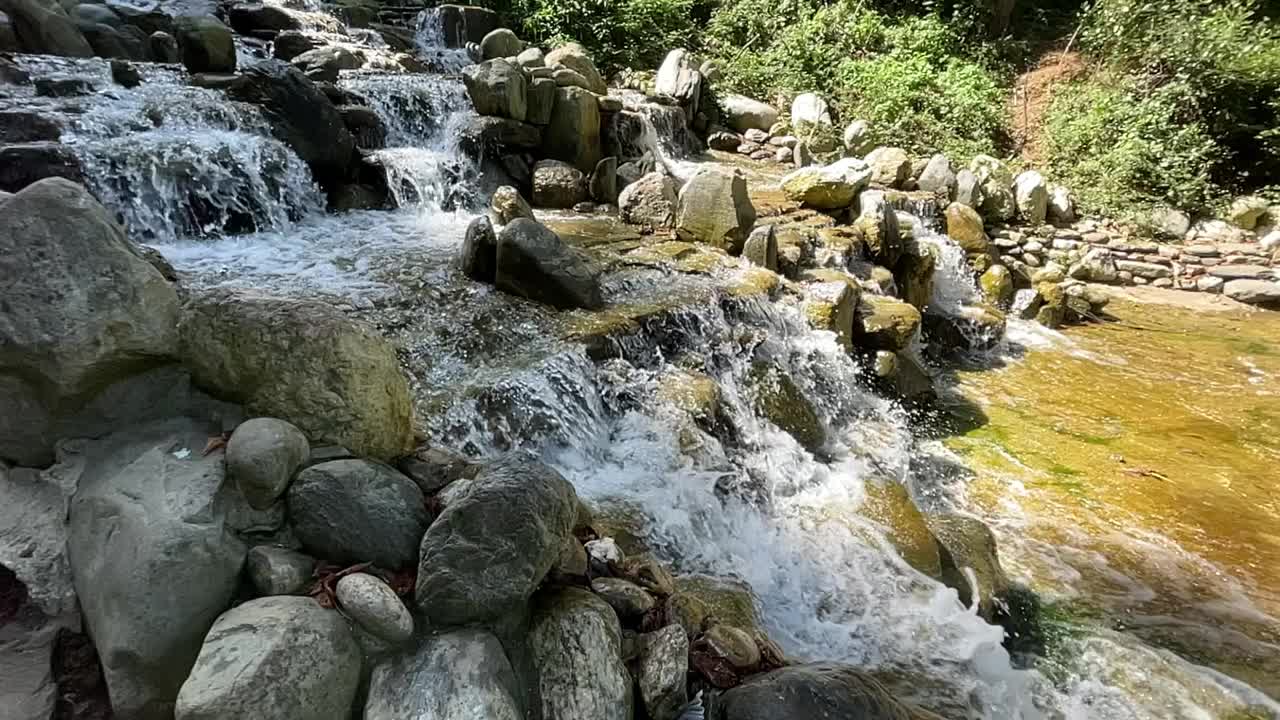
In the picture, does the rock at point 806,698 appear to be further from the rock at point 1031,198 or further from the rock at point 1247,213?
the rock at point 1247,213

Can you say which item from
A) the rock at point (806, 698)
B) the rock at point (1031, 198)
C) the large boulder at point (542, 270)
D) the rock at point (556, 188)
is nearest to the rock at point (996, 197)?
the rock at point (1031, 198)

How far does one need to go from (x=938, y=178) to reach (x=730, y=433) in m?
7.05

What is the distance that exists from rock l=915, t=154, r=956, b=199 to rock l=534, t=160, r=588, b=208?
5089 mm

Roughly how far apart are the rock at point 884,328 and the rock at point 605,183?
332 centimetres

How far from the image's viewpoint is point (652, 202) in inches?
289

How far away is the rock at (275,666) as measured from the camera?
1596 mm

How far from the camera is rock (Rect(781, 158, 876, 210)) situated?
8.49 metres

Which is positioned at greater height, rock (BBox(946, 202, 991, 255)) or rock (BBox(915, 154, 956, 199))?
rock (BBox(915, 154, 956, 199))

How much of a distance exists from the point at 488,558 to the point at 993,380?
675cm

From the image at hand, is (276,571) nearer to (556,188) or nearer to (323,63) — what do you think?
(556,188)

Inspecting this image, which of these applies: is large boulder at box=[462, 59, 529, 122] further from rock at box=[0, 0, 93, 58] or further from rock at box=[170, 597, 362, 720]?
rock at box=[170, 597, 362, 720]

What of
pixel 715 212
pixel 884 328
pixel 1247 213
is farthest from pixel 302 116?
pixel 1247 213

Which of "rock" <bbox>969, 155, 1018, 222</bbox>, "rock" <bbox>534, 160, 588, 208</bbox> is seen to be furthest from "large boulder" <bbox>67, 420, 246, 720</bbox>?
"rock" <bbox>969, 155, 1018, 222</bbox>

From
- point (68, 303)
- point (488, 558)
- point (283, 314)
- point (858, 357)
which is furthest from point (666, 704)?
point (858, 357)
